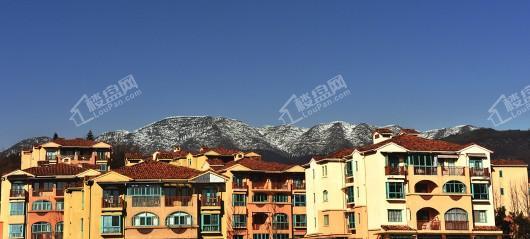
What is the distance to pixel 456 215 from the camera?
5744 cm

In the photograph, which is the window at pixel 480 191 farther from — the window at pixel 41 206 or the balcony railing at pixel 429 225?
the window at pixel 41 206

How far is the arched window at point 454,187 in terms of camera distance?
5797 cm

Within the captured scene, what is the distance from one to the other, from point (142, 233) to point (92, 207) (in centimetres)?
463

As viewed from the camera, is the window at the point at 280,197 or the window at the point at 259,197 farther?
the window at the point at 280,197

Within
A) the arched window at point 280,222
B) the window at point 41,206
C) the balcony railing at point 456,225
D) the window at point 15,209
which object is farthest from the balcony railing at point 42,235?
the balcony railing at point 456,225

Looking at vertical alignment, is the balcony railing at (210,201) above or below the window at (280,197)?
below

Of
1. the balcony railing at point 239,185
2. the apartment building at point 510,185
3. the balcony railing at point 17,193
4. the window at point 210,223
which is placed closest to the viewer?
the window at point 210,223

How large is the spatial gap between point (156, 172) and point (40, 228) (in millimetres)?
18632

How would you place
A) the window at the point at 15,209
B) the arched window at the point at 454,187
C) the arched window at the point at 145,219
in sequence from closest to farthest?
1. the arched window at the point at 454,187
2. the arched window at the point at 145,219
3. the window at the point at 15,209

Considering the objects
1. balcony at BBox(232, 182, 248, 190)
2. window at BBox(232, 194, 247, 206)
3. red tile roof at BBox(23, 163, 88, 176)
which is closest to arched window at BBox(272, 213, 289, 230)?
window at BBox(232, 194, 247, 206)

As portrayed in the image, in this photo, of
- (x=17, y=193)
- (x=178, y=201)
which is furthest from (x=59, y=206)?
(x=178, y=201)

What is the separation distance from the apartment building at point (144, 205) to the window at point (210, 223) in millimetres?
82

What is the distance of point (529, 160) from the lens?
Answer: 504ft

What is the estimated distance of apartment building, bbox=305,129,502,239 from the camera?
56.7 metres
